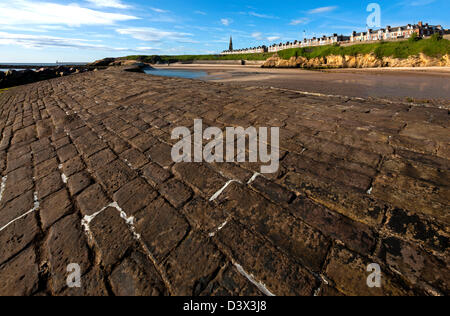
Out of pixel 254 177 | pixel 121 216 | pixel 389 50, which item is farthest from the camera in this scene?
pixel 389 50

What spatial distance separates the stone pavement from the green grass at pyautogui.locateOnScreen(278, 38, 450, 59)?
3447 cm

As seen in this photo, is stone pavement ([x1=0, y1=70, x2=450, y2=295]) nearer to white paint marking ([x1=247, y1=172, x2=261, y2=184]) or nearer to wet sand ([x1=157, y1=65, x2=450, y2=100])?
white paint marking ([x1=247, y1=172, x2=261, y2=184])

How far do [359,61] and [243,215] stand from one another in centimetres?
4061

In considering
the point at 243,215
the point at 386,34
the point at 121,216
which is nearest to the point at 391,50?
the point at 386,34

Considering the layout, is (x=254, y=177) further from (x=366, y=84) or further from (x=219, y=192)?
(x=366, y=84)

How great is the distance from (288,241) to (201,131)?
2280 millimetres

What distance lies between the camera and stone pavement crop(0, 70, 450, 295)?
1198 millimetres

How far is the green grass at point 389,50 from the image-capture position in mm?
24656

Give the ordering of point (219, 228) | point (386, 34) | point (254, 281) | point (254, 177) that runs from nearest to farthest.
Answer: point (254, 281)
point (219, 228)
point (254, 177)
point (386, 34)

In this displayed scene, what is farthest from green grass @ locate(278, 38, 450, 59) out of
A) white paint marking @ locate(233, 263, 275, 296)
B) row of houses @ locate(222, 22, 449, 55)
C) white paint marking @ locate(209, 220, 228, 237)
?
white paint marking @ locate(233, 263, 275, 296)

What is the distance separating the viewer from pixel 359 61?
3161cm
